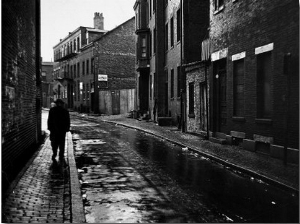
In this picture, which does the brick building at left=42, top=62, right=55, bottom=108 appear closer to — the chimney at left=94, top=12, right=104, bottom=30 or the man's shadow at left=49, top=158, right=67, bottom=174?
the chimney at left=94, top=12, right=104, bottom=30

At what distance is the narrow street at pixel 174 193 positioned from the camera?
550cm

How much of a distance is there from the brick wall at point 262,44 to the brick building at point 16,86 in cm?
698

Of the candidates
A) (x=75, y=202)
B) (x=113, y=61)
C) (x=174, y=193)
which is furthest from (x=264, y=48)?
(x=113, y=61)

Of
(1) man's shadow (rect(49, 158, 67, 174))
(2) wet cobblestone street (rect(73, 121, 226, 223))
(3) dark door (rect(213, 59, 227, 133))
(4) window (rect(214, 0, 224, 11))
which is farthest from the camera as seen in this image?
(3) dark door (rect(213, 59, 227, 133))

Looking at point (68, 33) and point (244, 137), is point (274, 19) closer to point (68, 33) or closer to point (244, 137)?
point (244, 137)

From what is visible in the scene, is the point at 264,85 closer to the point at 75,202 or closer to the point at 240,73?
the point at 240,73

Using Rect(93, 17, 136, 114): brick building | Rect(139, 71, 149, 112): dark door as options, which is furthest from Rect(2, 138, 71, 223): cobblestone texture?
Rect(93, 17, 136, 114): brick building

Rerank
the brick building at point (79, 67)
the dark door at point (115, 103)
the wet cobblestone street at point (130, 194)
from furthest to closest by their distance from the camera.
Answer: the brick building at point (79, 67) < the dark door at point (115, 103) < the wet cobblestone street at point (130, 194)

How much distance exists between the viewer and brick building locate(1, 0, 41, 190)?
7.67 metres

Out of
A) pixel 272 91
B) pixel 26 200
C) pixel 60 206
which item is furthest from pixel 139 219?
pixel 272 91

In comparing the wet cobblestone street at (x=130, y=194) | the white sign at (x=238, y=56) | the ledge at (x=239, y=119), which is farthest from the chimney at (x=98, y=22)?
the wet cobblestone street at (x=130, y=194)

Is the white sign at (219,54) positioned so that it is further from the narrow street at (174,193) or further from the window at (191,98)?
the narrow street at (174,193)

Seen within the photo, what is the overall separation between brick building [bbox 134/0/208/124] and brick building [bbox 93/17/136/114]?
8576 mm

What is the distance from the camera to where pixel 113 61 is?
147 ft
